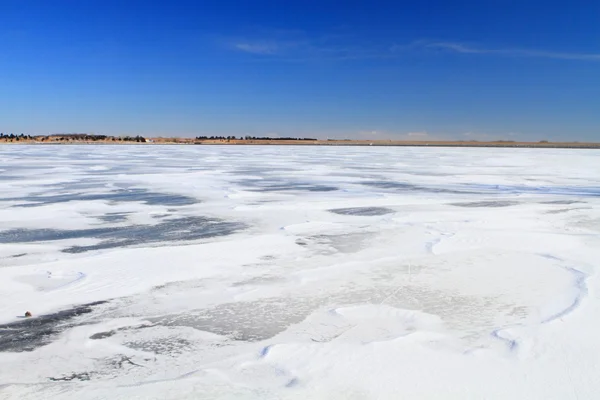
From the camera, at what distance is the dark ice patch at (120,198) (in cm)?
848

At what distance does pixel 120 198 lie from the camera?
902 cm

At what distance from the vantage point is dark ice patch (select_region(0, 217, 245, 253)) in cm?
545

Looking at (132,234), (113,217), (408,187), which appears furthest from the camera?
(408,187)

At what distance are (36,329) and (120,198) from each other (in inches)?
241

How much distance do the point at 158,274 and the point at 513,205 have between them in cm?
588

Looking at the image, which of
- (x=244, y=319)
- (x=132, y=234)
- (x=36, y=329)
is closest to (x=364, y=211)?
(x=132, y=234)

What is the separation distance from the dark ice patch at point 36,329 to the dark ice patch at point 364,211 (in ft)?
14.7

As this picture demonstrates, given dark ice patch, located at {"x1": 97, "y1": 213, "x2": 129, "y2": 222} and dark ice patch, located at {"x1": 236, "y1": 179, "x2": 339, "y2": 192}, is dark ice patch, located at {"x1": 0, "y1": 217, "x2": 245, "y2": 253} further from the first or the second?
dark ice patch, located at {"x1": 236, "y1": 179, "x2": 339, "y2": 192}

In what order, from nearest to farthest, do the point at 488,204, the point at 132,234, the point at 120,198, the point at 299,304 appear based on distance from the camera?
the point at 299,304 < the point at 132,234 < the point at 488,204 < the point at 120,198

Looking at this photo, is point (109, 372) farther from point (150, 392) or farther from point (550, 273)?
point (550, 273)

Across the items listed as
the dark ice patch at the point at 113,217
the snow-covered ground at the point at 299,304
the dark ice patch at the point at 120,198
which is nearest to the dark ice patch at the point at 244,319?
the snow-covered ground at the point at 299,304

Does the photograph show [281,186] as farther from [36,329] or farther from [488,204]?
[36,329]

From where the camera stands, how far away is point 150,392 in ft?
7.77

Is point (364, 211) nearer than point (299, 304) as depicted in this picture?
No
